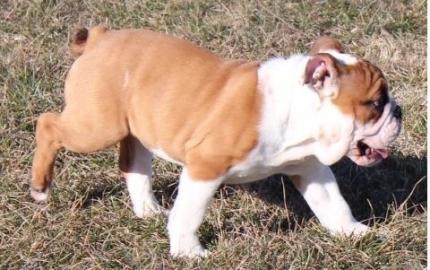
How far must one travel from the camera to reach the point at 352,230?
15.4 feet

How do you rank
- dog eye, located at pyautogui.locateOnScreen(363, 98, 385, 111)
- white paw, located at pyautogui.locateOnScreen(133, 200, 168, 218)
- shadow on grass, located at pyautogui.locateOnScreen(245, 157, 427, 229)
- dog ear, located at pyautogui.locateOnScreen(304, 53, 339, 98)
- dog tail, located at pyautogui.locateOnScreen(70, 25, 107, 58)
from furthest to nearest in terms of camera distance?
shadow on grass, located at pyautogui.locateOnScreen(245, 157, 427, 229) → white paw, located at pyautogui.locateOnScreen(133, 200, 168, 218) → dog tail, located at pyautogui.locateOnScreen(70, 25, 107, 58) → dog eye, located at pyautogui.locateOnScreen(363, 98, 385, 111) → dog ear, located at pyautogui.locateOnScreen(304, 53, 339, 98)

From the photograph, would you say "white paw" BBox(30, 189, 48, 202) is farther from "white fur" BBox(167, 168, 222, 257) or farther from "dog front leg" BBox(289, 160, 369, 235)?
"dog front leg" BBox(289, 160, 369, 235)

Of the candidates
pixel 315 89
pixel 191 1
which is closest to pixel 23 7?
pixel 191 1

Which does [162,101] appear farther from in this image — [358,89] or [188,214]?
[358,89]

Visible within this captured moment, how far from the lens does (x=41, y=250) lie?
466cm

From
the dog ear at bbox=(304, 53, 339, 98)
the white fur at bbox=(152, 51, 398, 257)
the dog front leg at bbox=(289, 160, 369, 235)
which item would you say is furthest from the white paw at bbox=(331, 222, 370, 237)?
the dog ear at bbox=(304, 53, 339, 98)

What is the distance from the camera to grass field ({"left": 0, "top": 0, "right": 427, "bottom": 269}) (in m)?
4.58

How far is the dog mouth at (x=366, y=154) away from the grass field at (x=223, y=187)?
0.44 metres

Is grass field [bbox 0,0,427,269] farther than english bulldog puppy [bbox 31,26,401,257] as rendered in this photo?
Yes

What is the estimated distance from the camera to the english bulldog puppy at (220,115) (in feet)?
13.8

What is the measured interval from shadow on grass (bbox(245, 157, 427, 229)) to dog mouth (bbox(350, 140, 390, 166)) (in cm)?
57

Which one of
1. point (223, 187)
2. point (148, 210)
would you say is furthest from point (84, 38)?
point (223, 187)

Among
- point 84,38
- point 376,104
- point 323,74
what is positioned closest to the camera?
point 323,74

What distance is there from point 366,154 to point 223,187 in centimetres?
104
